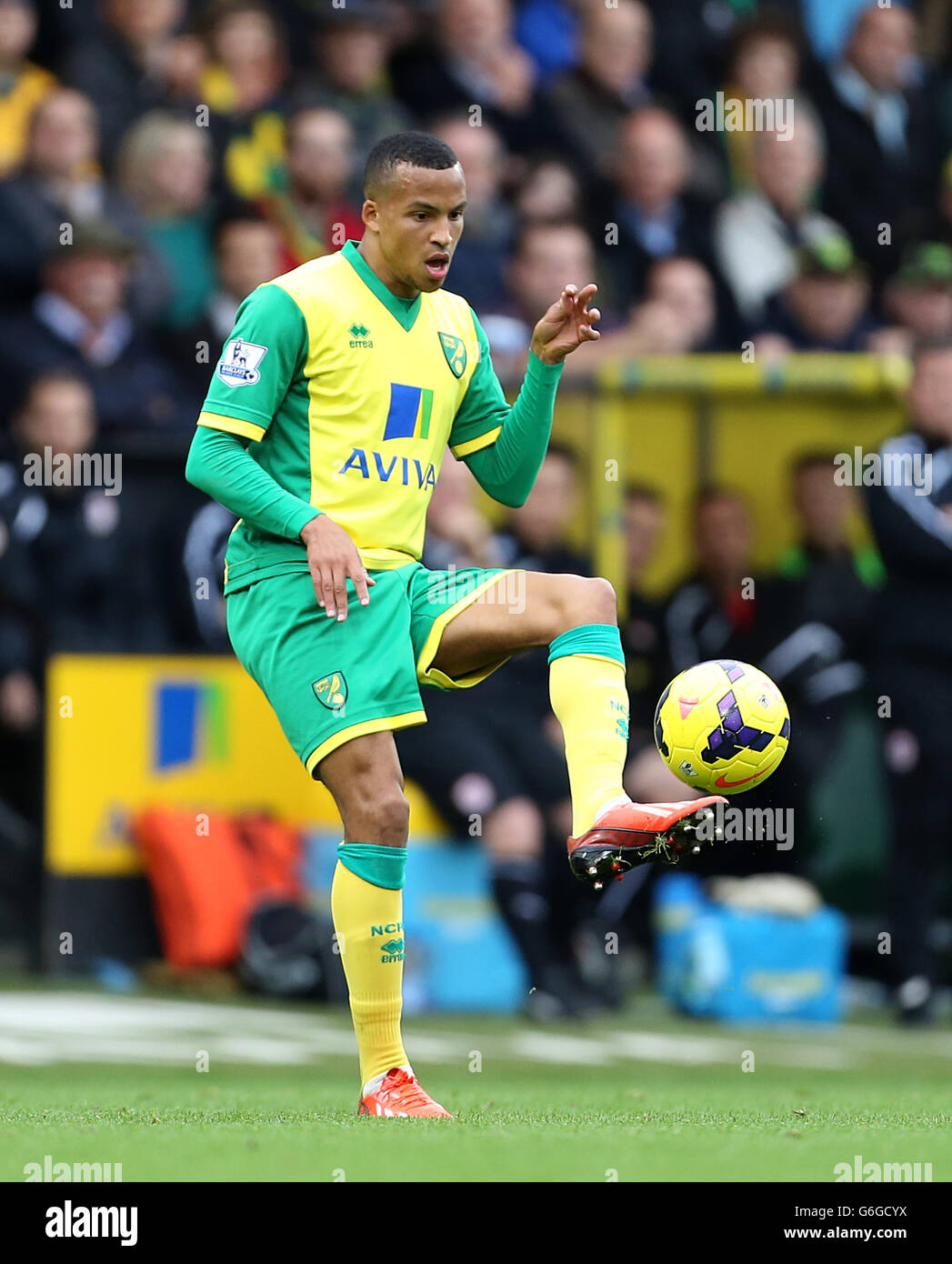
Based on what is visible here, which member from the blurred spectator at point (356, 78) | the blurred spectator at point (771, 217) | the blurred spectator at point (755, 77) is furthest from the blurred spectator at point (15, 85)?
the blurred spectator at point (755, 77)

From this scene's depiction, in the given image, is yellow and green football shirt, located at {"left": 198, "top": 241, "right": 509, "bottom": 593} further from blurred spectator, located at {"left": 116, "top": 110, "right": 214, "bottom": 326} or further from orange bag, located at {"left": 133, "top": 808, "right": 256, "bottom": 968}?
blurred spectator, located at {"left": 116, "top": 110, "right": 214, "bottom": 326}

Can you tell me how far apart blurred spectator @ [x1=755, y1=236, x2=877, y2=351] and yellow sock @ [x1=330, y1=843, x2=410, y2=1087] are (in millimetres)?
6504

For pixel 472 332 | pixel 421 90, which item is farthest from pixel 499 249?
pixel 472 332

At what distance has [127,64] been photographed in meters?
11.8

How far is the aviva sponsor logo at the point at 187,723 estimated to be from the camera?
9.93 metres

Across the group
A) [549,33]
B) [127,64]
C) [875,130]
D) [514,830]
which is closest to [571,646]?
[514,830]

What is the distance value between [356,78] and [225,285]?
1.87m

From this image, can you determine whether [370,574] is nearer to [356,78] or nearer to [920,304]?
[920,304]

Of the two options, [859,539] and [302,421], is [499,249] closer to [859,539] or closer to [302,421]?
[859,539]

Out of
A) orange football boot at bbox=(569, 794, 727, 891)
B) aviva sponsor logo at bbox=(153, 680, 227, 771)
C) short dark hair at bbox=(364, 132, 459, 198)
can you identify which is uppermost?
short dark hair at bbox=(364, 132, 459, 198)

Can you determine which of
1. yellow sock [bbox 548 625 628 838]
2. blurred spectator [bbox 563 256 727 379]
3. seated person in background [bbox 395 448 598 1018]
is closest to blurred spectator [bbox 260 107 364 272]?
blurred spectator [bbox 563 256 727 379]

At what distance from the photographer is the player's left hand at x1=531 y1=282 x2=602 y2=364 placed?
19.0 ft

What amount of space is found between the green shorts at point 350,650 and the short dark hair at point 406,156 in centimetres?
105

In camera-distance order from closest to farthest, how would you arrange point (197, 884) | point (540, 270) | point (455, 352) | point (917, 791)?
point (455, 352) → point (197, 884) → point (917, 791) → point (540, 270)
